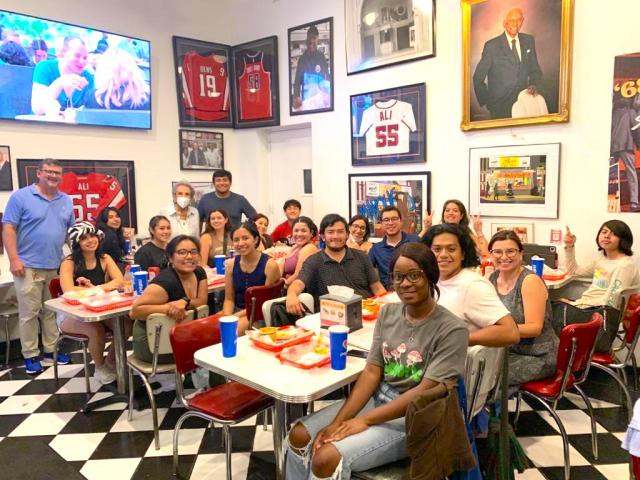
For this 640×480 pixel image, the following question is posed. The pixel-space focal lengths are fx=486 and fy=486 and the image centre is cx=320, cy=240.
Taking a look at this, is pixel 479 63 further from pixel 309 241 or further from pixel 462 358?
pixel 462 358

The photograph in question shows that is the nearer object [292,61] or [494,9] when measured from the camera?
[494,9]

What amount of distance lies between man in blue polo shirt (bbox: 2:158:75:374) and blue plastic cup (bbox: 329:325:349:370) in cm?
309

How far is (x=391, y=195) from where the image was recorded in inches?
198

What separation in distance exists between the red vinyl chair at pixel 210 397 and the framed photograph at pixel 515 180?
289 cm

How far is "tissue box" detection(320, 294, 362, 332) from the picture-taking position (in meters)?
2.27

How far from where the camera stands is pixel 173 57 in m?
5.68

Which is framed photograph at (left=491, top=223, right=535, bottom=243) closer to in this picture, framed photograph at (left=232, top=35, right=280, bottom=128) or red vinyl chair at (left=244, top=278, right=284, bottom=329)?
red vinyl chair at (left=244, top=278, right=284, bottom=329)

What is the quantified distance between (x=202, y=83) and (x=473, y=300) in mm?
4943

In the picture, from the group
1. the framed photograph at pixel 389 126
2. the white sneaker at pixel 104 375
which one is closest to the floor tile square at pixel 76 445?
the white sneaker at pixel 104 375

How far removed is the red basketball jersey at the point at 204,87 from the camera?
5805 mm

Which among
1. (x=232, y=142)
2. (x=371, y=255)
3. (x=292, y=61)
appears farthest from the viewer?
(x=232, y=142)

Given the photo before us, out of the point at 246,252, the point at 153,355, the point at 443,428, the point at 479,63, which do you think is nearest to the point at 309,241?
the point at 246,252

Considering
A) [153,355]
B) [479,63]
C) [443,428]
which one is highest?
[479,63]

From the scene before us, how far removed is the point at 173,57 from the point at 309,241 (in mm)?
3234
